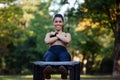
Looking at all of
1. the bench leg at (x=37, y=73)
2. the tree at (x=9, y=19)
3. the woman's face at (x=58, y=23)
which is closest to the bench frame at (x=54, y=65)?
the bench leg at (x=37, y=73)

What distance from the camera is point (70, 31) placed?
35750 millimetres

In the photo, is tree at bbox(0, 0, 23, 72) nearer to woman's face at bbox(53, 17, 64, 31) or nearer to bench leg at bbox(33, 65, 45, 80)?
woman's face at bbox(53, 17, 64, 31)

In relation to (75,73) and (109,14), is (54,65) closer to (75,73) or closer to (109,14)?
(75,73)

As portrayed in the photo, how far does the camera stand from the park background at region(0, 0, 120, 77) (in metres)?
21.3

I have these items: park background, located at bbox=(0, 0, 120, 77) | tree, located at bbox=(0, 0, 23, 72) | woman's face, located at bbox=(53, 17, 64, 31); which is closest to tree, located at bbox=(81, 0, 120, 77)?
park background, located at bbox=(0, 0, 120, 77)

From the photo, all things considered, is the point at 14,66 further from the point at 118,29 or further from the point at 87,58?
the point at 118,29

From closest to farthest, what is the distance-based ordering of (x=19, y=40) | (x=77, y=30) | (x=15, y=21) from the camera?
(x=15, y=21), (x=19, y=40), (x=77, y=30)

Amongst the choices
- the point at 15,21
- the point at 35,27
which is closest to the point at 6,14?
the point at 15,21

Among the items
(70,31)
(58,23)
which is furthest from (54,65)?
(70,31)

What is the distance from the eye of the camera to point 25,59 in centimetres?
3806

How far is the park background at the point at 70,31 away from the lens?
2134 cm

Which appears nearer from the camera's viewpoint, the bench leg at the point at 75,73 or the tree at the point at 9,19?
the bench leg at the point at 75,73

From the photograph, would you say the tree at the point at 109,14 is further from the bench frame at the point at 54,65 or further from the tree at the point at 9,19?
the bench frame at the point at 54,65

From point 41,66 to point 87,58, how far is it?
1322 inches
